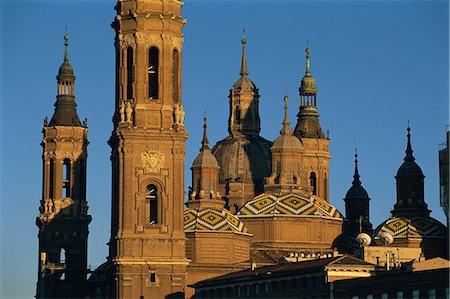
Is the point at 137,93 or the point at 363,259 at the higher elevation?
the point at 137,93

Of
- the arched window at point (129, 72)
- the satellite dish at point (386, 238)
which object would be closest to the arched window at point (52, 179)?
the arched window at point (129, 72)

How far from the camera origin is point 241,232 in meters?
158

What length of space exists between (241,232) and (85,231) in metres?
15.0

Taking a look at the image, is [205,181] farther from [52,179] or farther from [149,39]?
[149,39]

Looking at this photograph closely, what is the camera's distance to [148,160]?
14375cm

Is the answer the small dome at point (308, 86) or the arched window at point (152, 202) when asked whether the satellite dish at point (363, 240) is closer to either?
the arched window at point (152, 202)

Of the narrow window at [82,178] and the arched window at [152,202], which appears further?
the narrow window at [82,178]

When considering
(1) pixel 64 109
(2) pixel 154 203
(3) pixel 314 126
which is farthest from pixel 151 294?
(3) pixel 314 126

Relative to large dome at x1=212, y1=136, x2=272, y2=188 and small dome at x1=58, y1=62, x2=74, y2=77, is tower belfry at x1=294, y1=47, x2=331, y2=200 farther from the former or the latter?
small dome at x1=58, y1=62, x2=74, y2=77

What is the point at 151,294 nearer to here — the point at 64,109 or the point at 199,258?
the point at 199,258

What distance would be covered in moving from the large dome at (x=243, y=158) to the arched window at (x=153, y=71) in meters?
31.1

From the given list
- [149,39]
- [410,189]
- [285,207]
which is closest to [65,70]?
[285,207]

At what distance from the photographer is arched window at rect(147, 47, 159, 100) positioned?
473 ft

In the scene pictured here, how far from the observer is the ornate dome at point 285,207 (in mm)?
162375
